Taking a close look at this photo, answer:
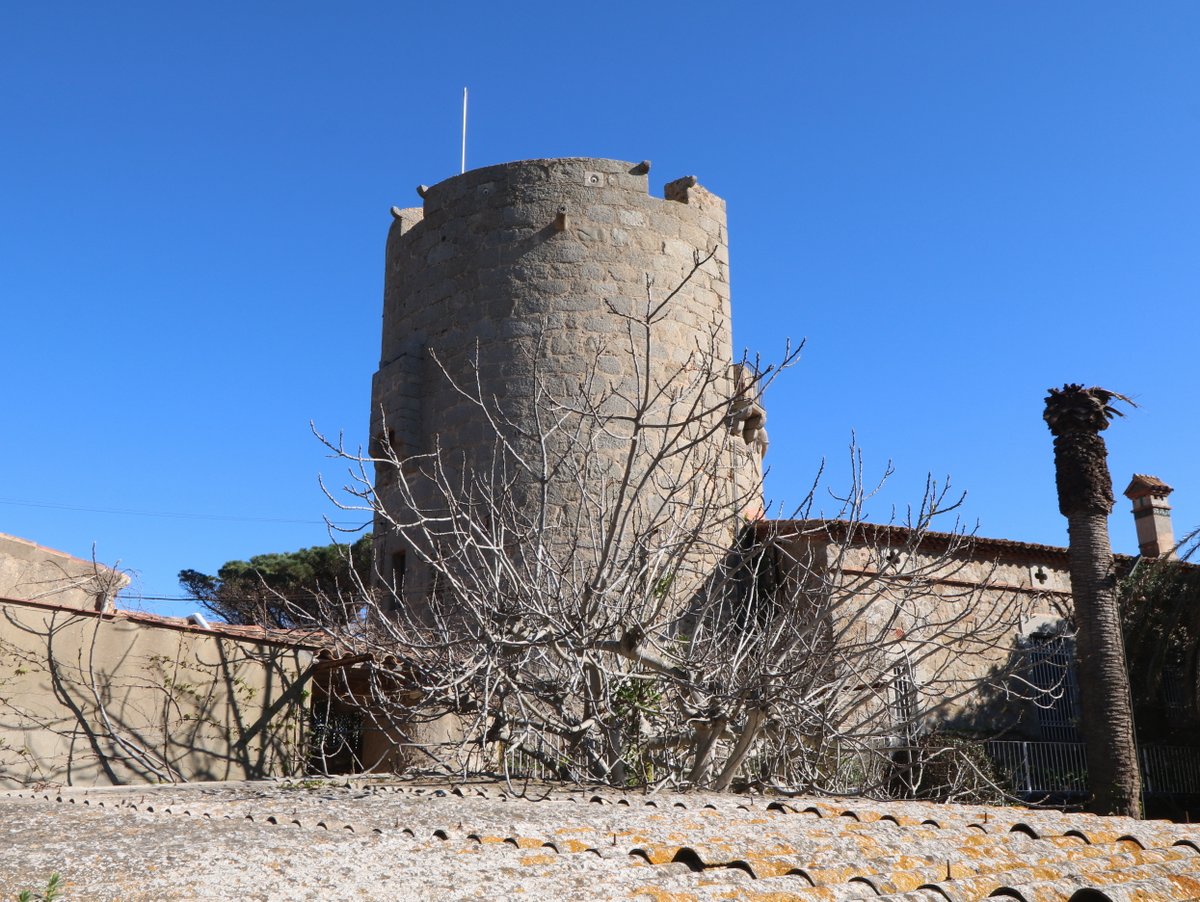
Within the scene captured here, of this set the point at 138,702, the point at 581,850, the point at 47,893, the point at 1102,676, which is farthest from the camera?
the point at 1102,676

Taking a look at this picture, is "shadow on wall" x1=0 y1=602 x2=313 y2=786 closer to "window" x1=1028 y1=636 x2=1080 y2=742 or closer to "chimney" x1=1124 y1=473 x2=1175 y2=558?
"window" x1=1028 y1=636 x2=1080 y2=742

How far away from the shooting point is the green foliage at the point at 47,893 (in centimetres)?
243

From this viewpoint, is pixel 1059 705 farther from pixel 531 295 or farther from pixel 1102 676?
pixel 531 295

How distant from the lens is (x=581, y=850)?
3.52m

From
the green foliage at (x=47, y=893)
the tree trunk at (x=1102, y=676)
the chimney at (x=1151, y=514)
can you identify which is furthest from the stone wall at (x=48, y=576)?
the chimney at (x=1151, y=514)

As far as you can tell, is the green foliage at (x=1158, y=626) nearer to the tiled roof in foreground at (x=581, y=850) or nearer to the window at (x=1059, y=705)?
the window at (x=1059, y=705)

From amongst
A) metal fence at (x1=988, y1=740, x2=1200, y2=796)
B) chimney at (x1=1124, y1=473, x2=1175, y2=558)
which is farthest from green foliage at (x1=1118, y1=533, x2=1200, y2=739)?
chimney at (x1=1124, y1=473, x2=1175, y2=558)

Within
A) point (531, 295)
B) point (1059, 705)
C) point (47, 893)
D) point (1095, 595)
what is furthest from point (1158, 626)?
point (47, 893)

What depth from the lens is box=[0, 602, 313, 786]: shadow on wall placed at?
8656mm

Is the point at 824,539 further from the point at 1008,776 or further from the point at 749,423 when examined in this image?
the point at 1008,776

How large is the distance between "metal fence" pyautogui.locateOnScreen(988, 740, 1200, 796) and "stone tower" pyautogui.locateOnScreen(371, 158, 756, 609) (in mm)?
5585

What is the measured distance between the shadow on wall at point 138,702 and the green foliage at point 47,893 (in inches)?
265

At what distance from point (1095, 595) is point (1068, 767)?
373cm

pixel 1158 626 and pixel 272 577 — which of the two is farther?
pixel 272 577
